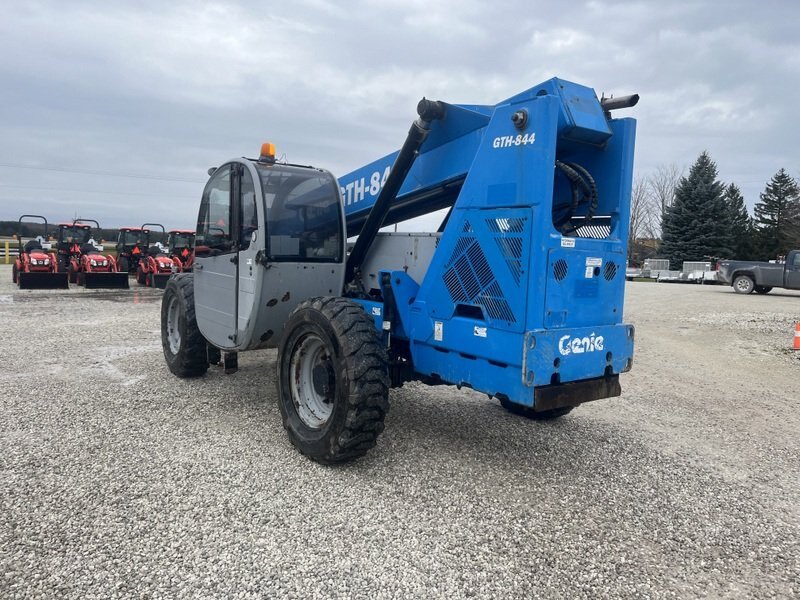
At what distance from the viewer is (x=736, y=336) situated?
1202 centimetres

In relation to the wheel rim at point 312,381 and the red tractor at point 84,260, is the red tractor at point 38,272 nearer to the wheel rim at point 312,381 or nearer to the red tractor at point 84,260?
the red tractor at point 84,260

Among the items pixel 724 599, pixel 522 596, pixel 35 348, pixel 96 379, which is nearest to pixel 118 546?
pixel 522 596

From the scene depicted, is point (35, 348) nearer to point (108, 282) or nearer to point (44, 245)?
point (108, 282)

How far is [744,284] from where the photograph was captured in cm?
2344

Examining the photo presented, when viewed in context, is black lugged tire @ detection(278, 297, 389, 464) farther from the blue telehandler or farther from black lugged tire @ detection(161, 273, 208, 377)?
black lugged tire @ detection(161, 273, 208, 377)

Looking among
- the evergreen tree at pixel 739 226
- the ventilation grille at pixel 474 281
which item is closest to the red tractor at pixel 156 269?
the ventilation grille at pixel 474 281

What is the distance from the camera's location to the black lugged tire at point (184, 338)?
637cm

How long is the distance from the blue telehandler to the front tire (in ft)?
72.3

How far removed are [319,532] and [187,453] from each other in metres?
1.62

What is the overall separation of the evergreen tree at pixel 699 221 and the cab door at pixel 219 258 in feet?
132

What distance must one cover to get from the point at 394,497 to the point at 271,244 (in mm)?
2461

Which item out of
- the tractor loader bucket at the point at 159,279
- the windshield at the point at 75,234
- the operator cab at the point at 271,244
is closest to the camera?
the operator cab at the point at 271,244

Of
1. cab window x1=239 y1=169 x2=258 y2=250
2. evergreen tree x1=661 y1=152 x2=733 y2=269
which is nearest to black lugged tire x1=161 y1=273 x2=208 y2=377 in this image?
cab window x1=239 y1=169 x2=258 y2=250

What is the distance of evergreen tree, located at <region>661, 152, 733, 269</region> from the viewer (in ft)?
129
